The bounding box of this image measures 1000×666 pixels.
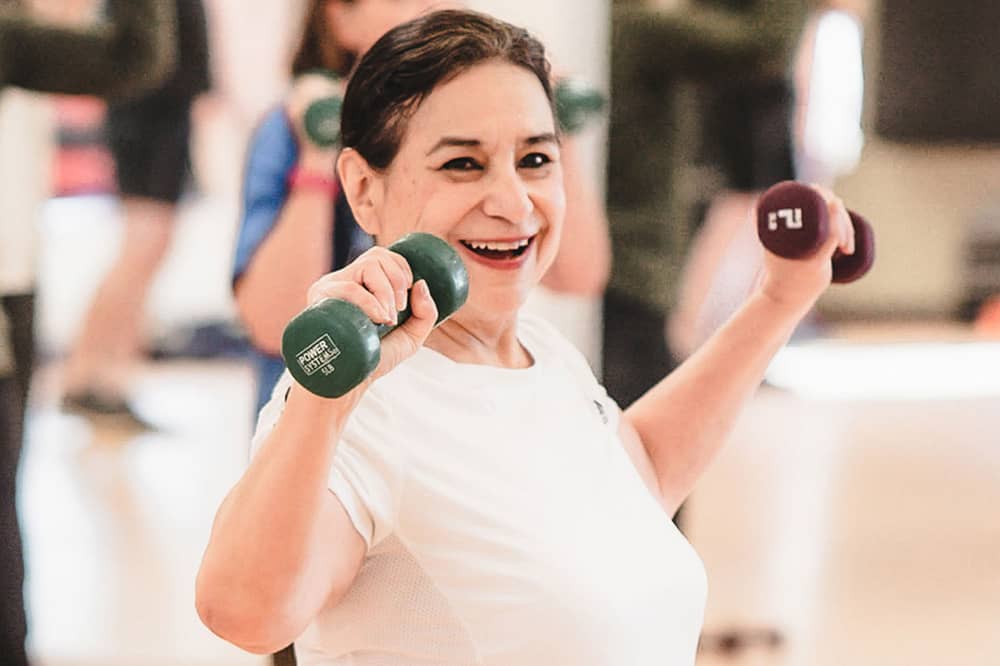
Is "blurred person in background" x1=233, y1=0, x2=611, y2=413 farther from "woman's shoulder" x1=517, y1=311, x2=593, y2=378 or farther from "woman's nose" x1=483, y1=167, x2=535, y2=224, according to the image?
"woman's nose" x1=483, y1=167, x2=535, y2=224

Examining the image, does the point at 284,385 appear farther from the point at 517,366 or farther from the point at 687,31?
the point at 687,31

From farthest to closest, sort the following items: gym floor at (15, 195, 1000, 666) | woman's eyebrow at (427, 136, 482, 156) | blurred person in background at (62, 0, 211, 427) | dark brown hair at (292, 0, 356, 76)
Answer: blurred person in background at (62, 0, 211, 427) → gym floor at (15, 195, 1000, 666) → dark brown hair at (292, 0, 356, 76) → woman's eyebrow at (427, 136, 482, 156)

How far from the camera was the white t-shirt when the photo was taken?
41.0 inches

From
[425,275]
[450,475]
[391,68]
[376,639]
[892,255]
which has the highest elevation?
[391,68]

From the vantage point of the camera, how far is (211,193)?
18.7 feet

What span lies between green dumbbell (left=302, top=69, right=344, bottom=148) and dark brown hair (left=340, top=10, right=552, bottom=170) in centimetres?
49

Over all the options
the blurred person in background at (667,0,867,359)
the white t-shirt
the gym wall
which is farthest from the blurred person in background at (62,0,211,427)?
the gym wall

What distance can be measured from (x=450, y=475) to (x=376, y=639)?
0.14 meters

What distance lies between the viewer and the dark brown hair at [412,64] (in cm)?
112

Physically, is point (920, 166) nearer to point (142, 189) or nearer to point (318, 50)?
point (142, 189)

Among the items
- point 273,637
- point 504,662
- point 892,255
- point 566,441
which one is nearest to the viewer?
point 273,637

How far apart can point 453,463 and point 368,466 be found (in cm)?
8

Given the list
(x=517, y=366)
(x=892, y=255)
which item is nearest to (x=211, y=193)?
(x=892, y=255)

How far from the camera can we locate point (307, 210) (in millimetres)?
1742
